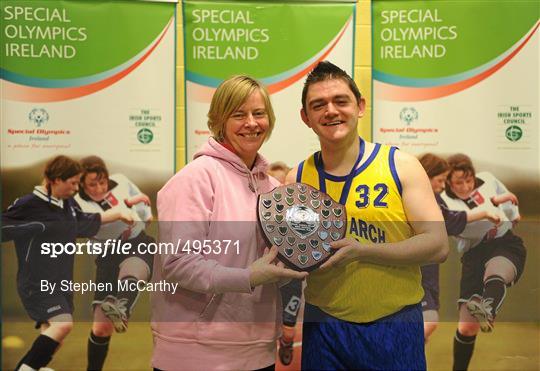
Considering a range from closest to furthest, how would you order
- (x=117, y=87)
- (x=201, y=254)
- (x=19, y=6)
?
1. (x=201, y=254)
2. (x=19, y=6)
3. (x=117, y=87)

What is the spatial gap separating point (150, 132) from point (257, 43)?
0.45 metres

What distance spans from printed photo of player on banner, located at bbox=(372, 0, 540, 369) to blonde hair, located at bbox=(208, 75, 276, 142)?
2.23 ft

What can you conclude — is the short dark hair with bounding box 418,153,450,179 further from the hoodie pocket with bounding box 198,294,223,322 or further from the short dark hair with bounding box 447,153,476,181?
the hoodie pocket with bounding box 198,294,223,322

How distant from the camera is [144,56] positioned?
74.8 inches

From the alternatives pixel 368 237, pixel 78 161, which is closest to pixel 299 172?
pixel 368 237

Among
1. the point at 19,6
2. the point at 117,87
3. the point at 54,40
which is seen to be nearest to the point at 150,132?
the point at 117,87

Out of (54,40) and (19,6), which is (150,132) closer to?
(54,40)

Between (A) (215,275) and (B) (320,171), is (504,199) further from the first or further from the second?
(A) (215,275)

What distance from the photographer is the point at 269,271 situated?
→ 1.36 meters

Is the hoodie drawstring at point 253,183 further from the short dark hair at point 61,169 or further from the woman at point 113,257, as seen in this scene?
the short dark hair at point 61,169

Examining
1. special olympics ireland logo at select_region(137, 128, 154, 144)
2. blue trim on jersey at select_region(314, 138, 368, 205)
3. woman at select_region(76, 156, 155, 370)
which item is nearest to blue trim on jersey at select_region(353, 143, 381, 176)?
blue trim on jersey at select_region(314, 138, 368, 205)

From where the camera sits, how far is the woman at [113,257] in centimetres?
154

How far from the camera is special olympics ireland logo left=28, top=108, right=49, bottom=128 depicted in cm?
182

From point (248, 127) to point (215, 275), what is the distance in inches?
14.1
